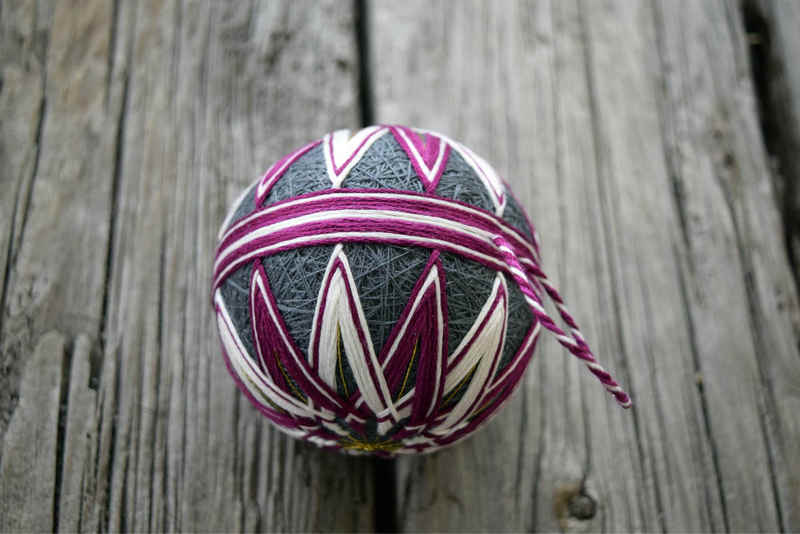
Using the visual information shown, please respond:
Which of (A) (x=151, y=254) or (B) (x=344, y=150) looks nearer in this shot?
(B) (x=344, y=150)

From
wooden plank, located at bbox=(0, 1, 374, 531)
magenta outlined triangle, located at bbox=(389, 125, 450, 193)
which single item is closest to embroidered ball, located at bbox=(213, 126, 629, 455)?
magenta outlined triangle, located at bbox=(389, 125, 450, 193)

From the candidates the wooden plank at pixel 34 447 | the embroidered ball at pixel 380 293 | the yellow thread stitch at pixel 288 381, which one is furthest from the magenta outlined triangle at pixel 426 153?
the wooden plank at pixel 34 447

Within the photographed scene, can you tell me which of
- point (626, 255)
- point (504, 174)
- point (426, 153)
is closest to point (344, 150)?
point (426, 153)

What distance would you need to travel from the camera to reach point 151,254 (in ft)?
2.53

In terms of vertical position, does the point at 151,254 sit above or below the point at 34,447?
above

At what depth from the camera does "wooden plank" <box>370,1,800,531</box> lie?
0.74 meters

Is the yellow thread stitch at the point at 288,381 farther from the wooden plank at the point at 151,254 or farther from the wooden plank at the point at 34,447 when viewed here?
the wooden plank at the point at 34,447

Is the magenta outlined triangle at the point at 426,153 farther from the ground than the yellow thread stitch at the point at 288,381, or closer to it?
farther from the ground

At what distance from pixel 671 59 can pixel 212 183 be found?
0.74 m

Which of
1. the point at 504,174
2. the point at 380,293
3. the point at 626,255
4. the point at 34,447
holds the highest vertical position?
the point at 504,174

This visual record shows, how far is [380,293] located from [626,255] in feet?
1.54

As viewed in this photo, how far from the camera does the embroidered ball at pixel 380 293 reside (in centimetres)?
51

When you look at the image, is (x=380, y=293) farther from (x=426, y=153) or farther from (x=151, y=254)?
(x=151, y=254)

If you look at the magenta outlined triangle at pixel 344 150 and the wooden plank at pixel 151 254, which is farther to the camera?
the wooden plank at pixel 151 254
